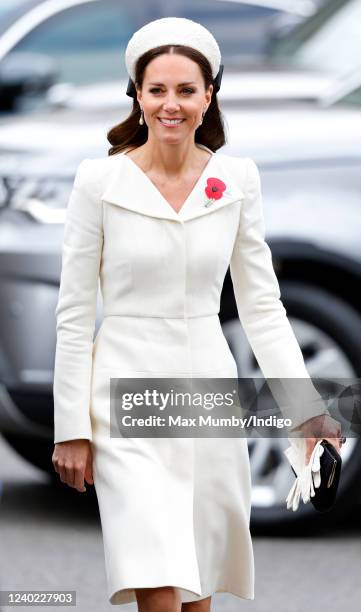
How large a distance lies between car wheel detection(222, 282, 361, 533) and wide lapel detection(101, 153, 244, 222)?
2378 millimetres

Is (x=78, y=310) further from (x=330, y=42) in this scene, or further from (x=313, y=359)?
(x=330, y=42)

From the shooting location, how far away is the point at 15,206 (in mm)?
6895

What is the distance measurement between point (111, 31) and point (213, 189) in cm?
1662

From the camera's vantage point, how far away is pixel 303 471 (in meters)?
4.48

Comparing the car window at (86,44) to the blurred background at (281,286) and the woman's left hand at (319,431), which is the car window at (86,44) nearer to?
the blurred background at (281,286)

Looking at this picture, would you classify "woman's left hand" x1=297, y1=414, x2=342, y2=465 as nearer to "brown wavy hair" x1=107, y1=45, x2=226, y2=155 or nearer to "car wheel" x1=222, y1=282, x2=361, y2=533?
"brown wavy hair" x1=107, y1=45, x2=226, y2=155

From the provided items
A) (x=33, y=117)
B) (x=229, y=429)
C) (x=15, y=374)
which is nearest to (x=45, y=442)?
(x=15, y=374)

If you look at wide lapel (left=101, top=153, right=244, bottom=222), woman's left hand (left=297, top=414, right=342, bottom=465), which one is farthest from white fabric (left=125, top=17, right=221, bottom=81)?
woman's left hand (left=297, top=414, right=342, bottom=465)

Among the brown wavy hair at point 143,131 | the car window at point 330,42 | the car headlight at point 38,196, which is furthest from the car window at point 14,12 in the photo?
the brown wavy hair at point 143,131

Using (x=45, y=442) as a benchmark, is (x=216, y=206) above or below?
above

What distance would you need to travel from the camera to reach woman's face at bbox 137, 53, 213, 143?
431cm

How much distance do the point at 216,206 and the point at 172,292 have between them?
0.23 meters

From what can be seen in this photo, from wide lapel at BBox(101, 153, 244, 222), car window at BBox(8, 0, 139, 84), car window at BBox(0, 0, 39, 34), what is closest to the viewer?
wide lapel at BBox(101, 153, 244, 222)

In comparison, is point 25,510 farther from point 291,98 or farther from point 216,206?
point 216,206
